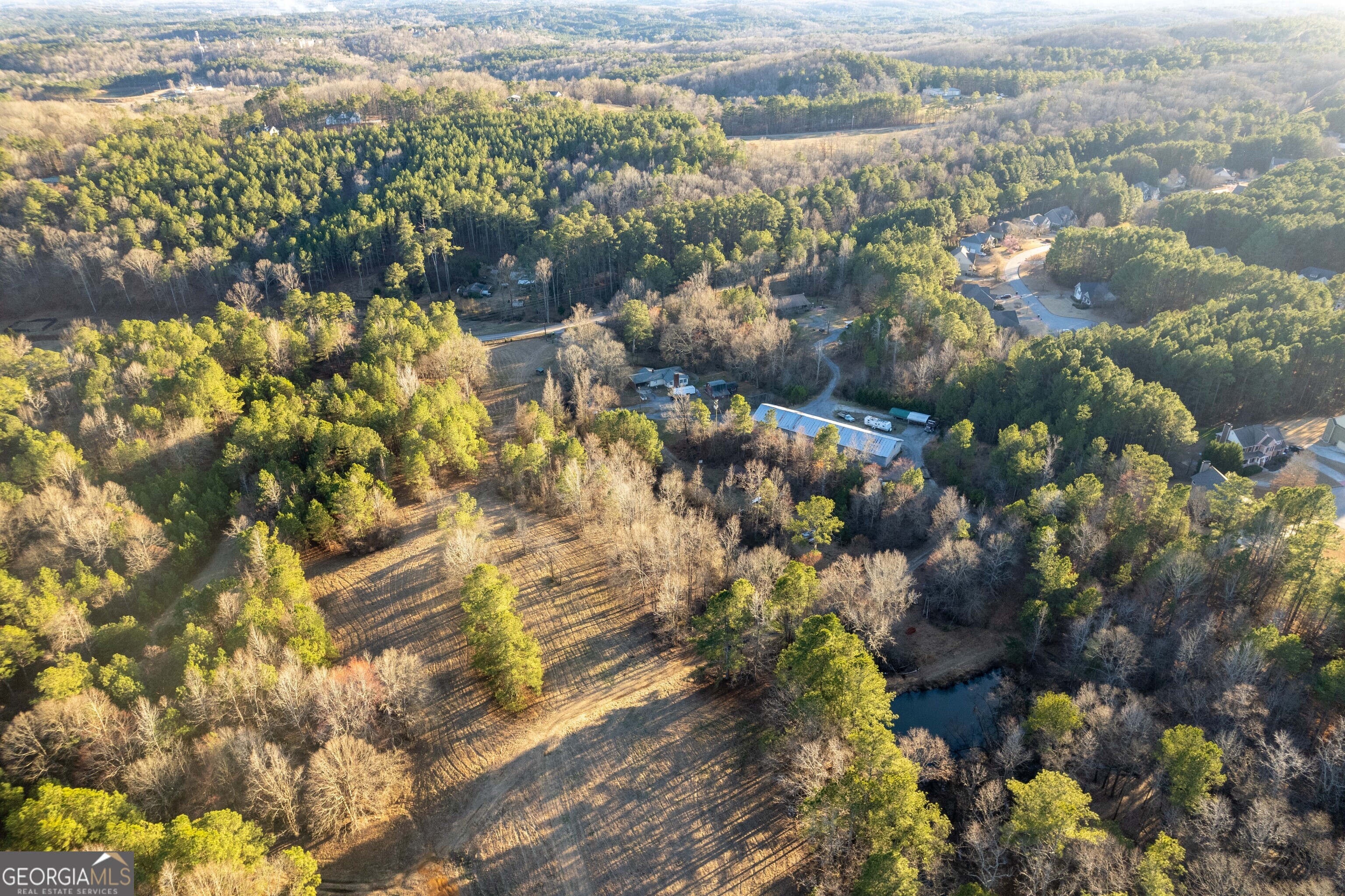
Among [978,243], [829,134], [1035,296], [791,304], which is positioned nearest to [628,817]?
[791,304]

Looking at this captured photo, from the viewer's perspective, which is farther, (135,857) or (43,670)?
(43,670)

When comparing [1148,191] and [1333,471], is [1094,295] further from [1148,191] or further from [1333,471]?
[1148,191]

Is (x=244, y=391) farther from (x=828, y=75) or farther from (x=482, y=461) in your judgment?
(x=828, y=75)

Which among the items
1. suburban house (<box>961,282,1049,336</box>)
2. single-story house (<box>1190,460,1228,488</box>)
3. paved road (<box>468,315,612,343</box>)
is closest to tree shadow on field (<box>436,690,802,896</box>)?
single-story house (<box>1190,460,1228,488</box>)

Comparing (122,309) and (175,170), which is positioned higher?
(175,170)

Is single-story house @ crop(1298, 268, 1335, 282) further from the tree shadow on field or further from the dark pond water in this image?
the tree shadow on field

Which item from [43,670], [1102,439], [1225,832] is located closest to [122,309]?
[43,670]
